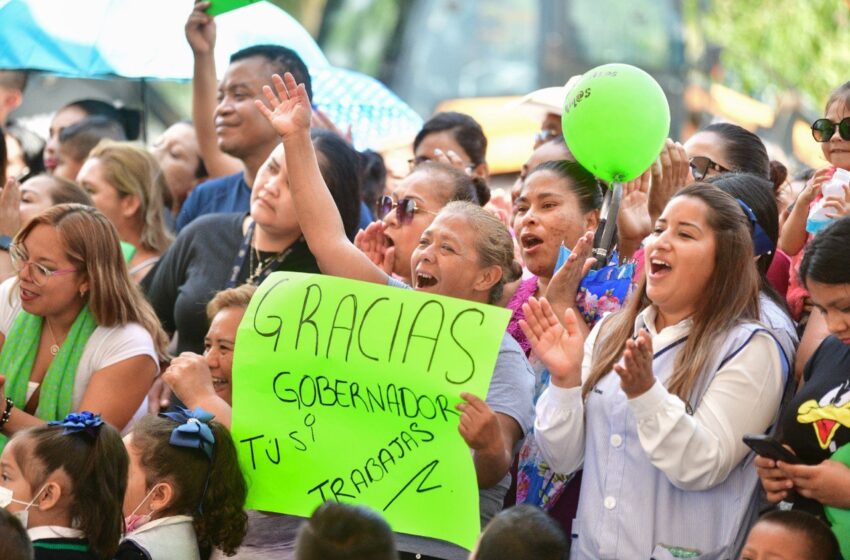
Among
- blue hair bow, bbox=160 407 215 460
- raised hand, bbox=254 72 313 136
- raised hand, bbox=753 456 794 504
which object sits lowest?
blue hair bow, bbox=160 407 215 460

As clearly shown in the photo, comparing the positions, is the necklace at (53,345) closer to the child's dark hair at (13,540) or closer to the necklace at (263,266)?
the necklace at (263,266)

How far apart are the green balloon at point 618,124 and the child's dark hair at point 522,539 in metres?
1.88

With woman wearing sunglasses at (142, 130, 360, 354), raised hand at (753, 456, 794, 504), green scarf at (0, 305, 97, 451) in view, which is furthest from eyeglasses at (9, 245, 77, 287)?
raised hand at (753, 456, 794, 504)

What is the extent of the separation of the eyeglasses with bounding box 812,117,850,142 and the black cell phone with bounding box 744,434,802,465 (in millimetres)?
1536

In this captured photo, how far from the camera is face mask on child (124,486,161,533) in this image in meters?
4.98

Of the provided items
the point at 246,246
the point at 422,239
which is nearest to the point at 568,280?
the point at 422,239

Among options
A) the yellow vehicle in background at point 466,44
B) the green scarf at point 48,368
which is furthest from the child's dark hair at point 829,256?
the yellow vehicle in background at point 466,44

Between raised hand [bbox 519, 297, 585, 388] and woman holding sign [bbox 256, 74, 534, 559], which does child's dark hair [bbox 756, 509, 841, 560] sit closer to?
raised hand [bbox 519, 297, 585, 388]

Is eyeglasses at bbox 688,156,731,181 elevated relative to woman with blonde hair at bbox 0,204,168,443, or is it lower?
elevated

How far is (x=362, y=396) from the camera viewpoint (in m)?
4.93

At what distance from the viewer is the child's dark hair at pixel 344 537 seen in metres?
3.73

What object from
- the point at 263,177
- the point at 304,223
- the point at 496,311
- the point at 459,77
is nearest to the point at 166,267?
the point at 263,177

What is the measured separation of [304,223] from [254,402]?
0.68m

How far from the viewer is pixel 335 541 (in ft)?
12.3
